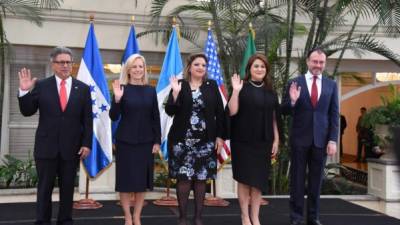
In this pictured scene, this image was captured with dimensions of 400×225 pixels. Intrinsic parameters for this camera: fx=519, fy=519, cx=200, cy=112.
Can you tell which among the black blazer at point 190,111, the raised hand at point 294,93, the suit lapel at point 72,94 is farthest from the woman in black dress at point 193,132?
the suit lapel at point 72,94

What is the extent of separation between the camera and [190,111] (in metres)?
4.35

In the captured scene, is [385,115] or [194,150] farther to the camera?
[385,115]

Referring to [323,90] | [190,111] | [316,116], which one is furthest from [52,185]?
[323,90]

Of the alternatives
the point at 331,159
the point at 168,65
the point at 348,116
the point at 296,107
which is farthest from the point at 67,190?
the point at 348,116

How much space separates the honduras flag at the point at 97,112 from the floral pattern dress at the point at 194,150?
195 cm

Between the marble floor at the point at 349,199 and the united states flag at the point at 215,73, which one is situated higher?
the united states flag at the point at 215,73

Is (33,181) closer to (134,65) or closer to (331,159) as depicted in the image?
(134,65)

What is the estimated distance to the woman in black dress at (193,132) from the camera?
4.35 metres

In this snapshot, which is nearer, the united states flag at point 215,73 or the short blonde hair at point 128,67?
the short blonde hair at point 128,67

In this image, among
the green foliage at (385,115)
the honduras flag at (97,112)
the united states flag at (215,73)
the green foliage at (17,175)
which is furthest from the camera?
the green foliage at (385,115)

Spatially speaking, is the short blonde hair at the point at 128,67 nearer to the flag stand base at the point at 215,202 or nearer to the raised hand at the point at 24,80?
the raised hand at the point at 24,80

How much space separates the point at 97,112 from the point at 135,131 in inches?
76.8

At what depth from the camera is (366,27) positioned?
1032 cm

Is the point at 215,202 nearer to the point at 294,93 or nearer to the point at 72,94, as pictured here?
the point at 294,93
